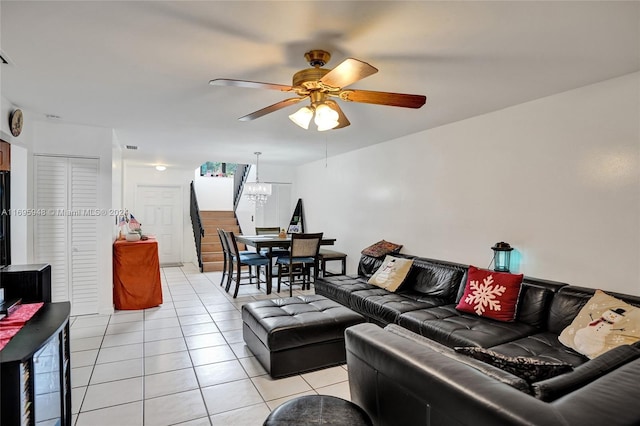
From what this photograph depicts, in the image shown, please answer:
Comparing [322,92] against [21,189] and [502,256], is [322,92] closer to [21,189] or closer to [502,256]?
[502,256]

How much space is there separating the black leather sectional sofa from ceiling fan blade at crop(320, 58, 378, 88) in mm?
1387

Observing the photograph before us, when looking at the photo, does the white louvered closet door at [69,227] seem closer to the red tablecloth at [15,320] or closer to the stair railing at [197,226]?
the red tablecloth at [15,320]

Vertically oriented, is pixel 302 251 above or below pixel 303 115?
below

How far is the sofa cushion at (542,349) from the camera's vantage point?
2139 mm

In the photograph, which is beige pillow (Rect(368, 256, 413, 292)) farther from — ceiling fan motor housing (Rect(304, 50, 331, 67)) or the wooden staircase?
the wooden staircase

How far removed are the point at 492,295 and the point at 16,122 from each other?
477 cm

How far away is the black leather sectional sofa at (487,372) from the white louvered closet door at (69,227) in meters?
3.76

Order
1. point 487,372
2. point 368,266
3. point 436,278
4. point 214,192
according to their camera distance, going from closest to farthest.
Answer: point 487,372 → point 436,278 → point 368,266 → point 214,192

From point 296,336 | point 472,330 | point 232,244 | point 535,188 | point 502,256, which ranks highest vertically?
point 535,188

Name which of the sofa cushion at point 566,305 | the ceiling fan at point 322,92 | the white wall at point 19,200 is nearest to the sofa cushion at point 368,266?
the sofa cushion at point 566,305

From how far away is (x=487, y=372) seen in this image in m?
1.33

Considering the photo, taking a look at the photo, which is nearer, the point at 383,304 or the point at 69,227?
the point at 383,304

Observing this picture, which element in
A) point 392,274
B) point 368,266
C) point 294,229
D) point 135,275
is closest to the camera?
point 392,274

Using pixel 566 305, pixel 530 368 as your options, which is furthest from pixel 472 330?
pixel 530 368
